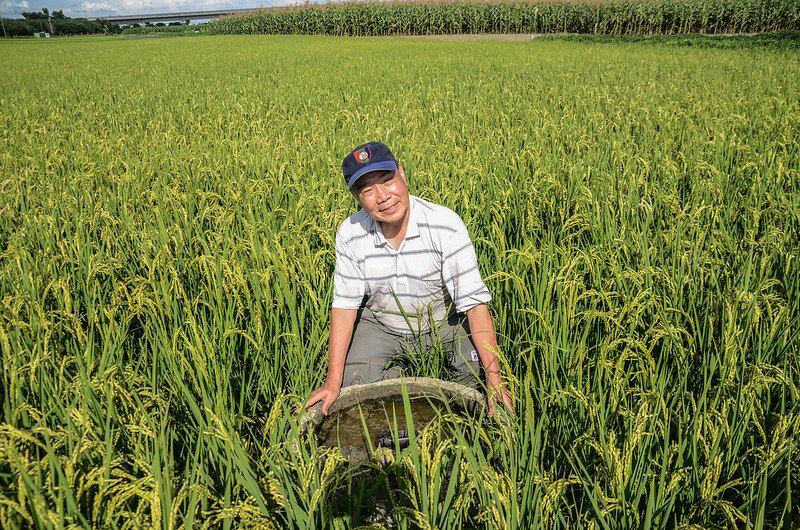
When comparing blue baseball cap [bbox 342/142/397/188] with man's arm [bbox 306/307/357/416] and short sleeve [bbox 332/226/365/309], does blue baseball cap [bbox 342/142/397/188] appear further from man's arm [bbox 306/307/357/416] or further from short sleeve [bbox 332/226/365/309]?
man's arm [bbox 306/307/357/416]

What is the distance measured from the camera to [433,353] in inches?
80.5

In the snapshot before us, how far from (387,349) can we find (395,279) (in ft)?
1.05

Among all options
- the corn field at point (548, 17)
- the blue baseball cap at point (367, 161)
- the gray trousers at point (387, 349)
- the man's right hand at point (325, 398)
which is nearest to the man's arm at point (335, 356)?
the man's right hand at point (325, 398)

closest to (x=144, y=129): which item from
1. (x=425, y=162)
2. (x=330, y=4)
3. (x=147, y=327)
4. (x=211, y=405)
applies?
(x=425, y=162)

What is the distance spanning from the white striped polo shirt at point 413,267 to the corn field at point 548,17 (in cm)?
3369

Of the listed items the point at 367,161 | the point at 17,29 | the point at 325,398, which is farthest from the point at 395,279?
the point at 17,29

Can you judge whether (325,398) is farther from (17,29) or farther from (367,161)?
(17,29)

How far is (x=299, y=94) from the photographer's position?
827 cm

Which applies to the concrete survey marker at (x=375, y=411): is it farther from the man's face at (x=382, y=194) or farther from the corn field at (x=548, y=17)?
the corn field at (x=548, y=17)

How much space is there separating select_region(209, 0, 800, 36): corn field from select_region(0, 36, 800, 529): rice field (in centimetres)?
2573

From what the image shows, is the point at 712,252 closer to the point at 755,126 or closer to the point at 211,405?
the point at 211,405

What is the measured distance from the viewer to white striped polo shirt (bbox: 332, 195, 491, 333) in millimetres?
2033

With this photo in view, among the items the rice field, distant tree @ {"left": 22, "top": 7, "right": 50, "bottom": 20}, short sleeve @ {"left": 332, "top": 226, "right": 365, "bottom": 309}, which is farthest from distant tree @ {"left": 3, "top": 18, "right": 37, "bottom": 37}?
short sleeve @ {"left": 332, "top": 226, "right": 365, "bottom": 309}

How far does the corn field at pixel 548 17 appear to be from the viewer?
27.8 metres
